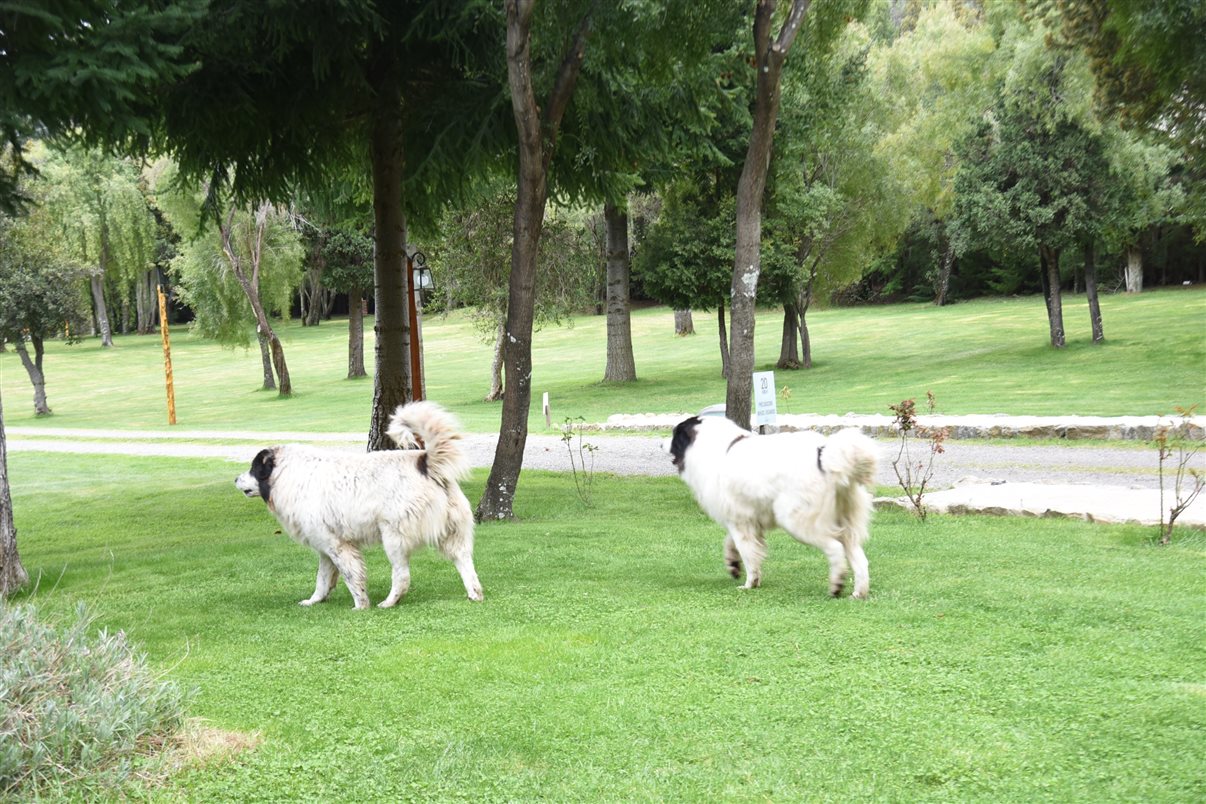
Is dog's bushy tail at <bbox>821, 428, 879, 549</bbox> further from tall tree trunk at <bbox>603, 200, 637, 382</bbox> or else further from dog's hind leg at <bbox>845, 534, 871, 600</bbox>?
tall tree trunk at <bbox>603, 200, 637, 382</bbox>

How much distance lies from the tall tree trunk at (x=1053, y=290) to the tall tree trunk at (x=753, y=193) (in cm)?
2482

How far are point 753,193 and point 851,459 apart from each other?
20.4 ft

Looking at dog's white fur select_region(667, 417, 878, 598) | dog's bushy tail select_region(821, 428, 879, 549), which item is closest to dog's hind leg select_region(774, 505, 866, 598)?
dog's white fur select_region(667, 417, 878, 598)

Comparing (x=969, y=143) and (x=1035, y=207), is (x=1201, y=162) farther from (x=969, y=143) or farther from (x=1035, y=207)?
(x=969, y=143)

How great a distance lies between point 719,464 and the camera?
26.4 ft

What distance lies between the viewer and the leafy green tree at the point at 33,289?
4172 cm

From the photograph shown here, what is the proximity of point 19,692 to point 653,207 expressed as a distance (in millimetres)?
43821

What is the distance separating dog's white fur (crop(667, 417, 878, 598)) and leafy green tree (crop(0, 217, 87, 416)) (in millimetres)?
40650

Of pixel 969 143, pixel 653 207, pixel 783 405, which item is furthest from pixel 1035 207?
pixel 653 207

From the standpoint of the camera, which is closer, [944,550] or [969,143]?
[944,550]

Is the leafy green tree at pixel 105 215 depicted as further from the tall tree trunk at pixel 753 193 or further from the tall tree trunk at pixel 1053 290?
the tall tree trunk at pixel 753 193

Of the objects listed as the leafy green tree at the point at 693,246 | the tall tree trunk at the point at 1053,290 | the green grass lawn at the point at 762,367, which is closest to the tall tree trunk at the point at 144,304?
the green grass lawn at the point at 762,367

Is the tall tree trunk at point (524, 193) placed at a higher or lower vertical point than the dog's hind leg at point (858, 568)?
higher

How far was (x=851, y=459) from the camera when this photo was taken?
23.3 ft
